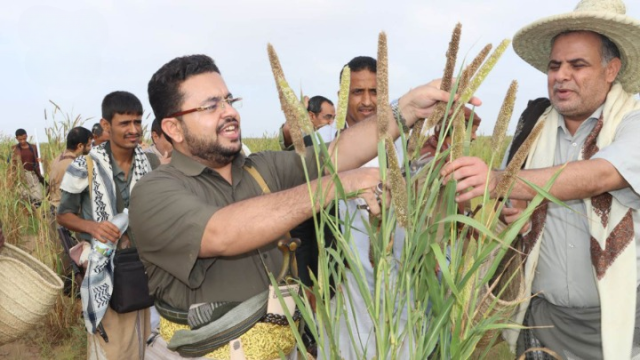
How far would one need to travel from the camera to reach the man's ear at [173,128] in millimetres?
2225

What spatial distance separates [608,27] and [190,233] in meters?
1.82

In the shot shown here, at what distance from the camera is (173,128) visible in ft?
7.36

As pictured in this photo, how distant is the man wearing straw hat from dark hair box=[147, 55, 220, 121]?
1.25 meters

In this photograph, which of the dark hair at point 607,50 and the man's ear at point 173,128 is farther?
the dark hair at point 607,50

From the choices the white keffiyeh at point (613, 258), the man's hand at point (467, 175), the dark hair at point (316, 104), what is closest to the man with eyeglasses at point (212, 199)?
the man's hand at point (467, 175)

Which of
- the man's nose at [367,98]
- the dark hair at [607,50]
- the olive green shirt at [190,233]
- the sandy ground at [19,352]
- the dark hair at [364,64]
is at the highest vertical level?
the dark hair at [607,50]

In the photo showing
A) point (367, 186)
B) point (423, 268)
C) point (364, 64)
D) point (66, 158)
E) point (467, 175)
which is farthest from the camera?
point (66, 158)

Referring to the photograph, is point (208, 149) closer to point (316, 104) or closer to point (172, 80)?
point (172, 80)

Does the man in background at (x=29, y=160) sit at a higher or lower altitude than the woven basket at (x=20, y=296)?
lower

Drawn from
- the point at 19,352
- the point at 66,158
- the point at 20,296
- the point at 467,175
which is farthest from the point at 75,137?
the point at 467,175

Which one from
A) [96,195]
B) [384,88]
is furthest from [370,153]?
[96,195]

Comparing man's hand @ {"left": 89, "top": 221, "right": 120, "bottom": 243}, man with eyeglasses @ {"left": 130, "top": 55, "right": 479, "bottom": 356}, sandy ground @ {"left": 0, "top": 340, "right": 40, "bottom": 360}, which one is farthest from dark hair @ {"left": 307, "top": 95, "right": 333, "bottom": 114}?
man with eyeglasses @ {"left": 130, "top": 55, "right": 479, "bottom": 356}

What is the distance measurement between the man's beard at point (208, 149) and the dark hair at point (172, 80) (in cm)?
12

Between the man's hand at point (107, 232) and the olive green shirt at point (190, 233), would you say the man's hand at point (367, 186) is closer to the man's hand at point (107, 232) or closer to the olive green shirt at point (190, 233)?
the olive green shirt at point (190, 233)
